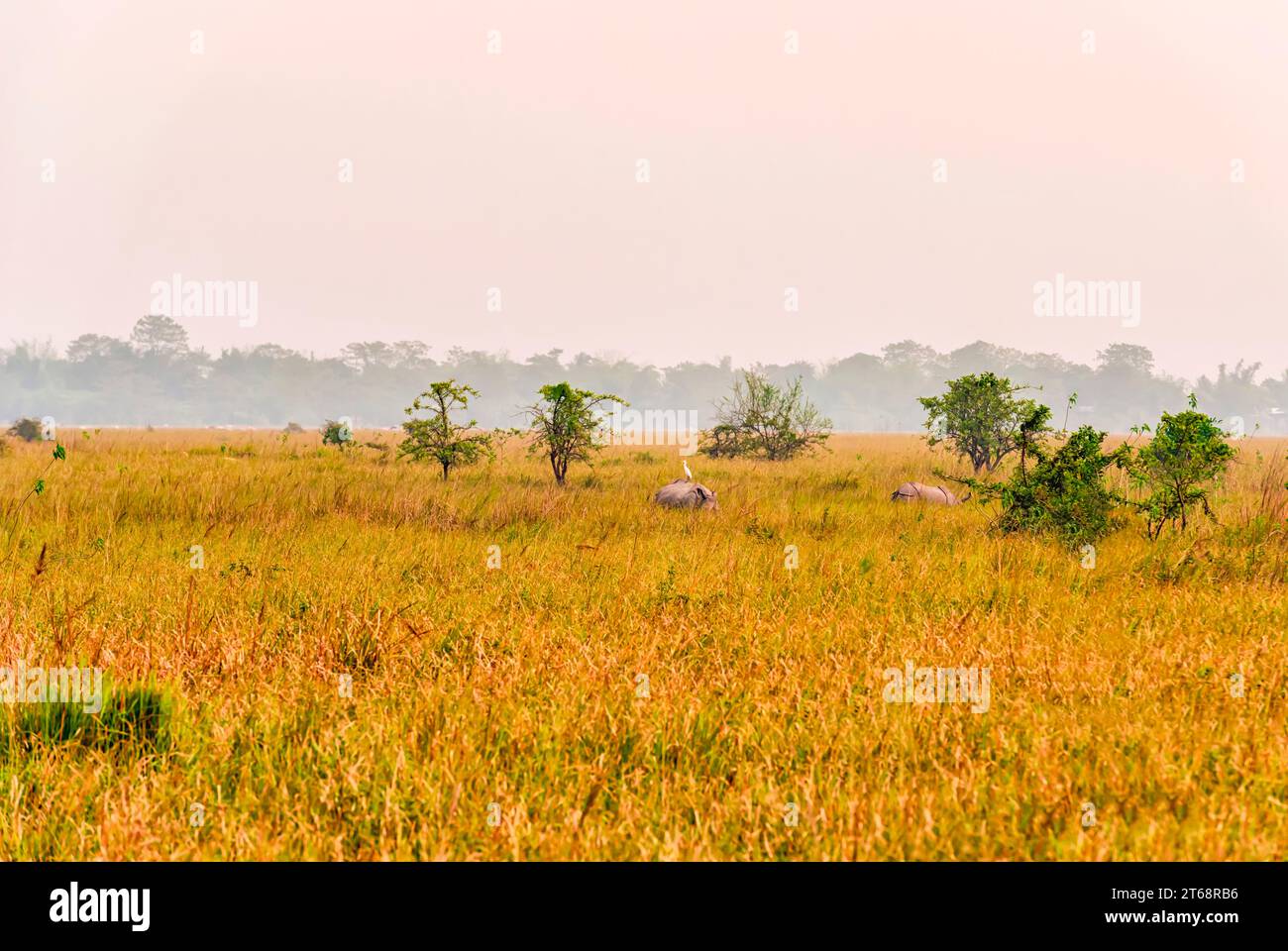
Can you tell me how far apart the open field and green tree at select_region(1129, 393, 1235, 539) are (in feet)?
2.59

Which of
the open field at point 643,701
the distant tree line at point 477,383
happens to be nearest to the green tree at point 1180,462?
the open field at point 643,701

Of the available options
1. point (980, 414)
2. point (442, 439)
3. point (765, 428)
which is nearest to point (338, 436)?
point (442, 439)

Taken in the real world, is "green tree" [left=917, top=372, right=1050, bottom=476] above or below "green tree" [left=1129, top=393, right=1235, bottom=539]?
above

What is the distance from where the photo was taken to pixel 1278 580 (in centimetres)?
647

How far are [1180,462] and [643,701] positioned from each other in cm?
812

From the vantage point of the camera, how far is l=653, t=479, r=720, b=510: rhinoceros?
429 inches

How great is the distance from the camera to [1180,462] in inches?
343

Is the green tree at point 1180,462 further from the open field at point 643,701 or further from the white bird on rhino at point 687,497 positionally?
the white bird on rhino at point 687,497

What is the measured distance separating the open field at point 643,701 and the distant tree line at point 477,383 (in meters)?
112

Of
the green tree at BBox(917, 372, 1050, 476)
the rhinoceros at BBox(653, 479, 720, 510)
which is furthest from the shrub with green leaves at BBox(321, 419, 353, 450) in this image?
the green tree at BBox(917, 372, 1050, 476)

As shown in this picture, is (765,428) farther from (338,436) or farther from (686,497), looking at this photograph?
(686,497)

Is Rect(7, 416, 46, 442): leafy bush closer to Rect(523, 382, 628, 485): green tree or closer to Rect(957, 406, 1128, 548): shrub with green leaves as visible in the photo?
Rect(523, 382, 628, 485): green tree

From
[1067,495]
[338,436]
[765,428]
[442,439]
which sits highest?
[765,428]
